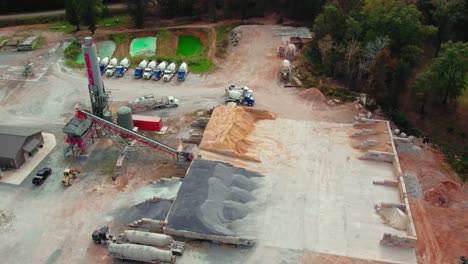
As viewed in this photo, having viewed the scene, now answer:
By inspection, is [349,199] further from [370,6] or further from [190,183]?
[370,6]

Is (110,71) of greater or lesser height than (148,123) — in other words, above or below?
above

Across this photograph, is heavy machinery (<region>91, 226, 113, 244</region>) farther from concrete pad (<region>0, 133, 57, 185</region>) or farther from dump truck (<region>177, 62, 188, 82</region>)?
dump truck (<region>177, 62, 188, 82</region>)

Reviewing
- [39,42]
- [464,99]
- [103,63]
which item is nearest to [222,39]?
[103,63]

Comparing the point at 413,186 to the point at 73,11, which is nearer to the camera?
the point at 413,186

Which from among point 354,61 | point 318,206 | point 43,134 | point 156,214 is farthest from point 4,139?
point 354,61

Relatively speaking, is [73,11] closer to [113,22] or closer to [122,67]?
[113,22]

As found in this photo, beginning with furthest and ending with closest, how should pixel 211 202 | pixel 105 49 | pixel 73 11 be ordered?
pixel 73 11 → pixel 105 49 → pixel 211 202

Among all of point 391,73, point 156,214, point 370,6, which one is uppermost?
point 370,6
